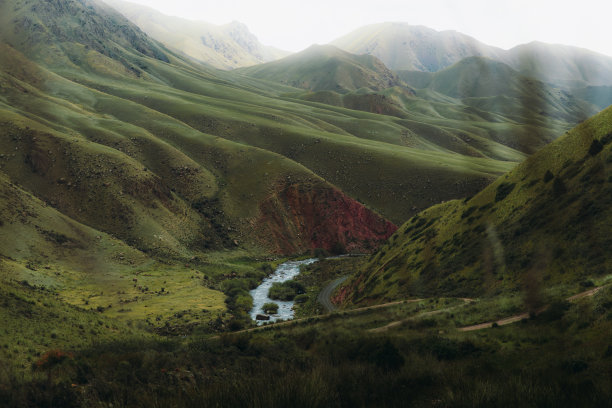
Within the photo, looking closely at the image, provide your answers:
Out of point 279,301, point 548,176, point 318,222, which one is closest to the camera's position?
point 548,176

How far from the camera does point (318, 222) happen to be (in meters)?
108

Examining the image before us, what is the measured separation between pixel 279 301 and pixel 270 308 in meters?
5.55

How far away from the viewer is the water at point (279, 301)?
197 feet

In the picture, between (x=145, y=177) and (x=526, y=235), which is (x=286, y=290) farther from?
(x=145, y=177)

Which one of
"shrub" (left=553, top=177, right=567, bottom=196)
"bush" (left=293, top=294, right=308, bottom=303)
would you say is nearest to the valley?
"shrub" (left=553, top=177, right=567, bottom=196)

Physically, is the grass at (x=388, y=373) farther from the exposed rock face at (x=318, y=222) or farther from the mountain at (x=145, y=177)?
the exposed rock face at (x=318, y=222)

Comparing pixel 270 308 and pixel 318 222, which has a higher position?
pixel 318 222

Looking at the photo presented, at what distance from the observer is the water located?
60.2m

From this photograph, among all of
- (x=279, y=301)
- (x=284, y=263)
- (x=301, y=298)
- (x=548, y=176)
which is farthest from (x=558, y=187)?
(x=284, y=263)

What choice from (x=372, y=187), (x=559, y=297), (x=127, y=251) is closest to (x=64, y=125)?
(x=127, y=251)

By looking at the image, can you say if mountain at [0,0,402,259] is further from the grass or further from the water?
the grass

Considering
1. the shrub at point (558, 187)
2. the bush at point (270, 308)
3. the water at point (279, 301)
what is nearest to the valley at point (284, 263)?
the shrub at point (558, 187)

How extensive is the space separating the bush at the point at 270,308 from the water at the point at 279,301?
0.63 metres

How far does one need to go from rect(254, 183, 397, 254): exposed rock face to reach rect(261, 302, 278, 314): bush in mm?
37327
